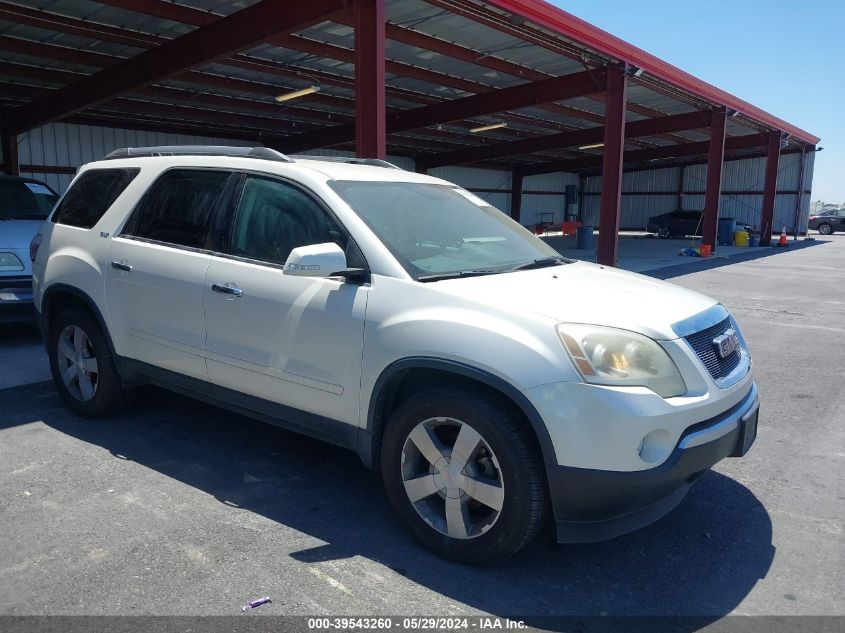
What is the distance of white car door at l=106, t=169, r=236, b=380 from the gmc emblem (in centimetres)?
280

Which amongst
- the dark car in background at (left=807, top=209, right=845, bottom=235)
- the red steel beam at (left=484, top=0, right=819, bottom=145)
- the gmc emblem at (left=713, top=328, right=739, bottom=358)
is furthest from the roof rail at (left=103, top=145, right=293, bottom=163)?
the dark car in background at (left=807, top=209, right=845, bottom=235)

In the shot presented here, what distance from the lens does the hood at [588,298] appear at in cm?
285

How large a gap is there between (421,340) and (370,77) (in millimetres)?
6472

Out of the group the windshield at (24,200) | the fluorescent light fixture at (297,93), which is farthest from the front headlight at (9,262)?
the fluorescent light fixture at (297,93)

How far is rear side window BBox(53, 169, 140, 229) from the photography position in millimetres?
4648

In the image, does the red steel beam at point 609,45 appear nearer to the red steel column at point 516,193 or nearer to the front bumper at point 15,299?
the front bumper at point 15,299

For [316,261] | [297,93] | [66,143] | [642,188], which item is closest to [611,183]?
[297,93]

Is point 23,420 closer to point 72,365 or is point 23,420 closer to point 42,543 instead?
point 72,365

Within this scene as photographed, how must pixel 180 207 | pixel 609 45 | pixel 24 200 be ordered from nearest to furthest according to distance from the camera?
pixel 180 207 → pixel 24 200 → pixel 609 45

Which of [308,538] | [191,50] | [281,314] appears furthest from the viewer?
[191,50]

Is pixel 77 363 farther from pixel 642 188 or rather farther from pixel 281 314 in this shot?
pixel 642 188

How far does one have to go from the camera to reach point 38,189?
28.3ft

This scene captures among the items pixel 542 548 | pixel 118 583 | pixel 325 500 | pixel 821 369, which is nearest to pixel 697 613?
pixel 542 548

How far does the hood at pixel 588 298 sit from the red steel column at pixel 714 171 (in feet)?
63.8
